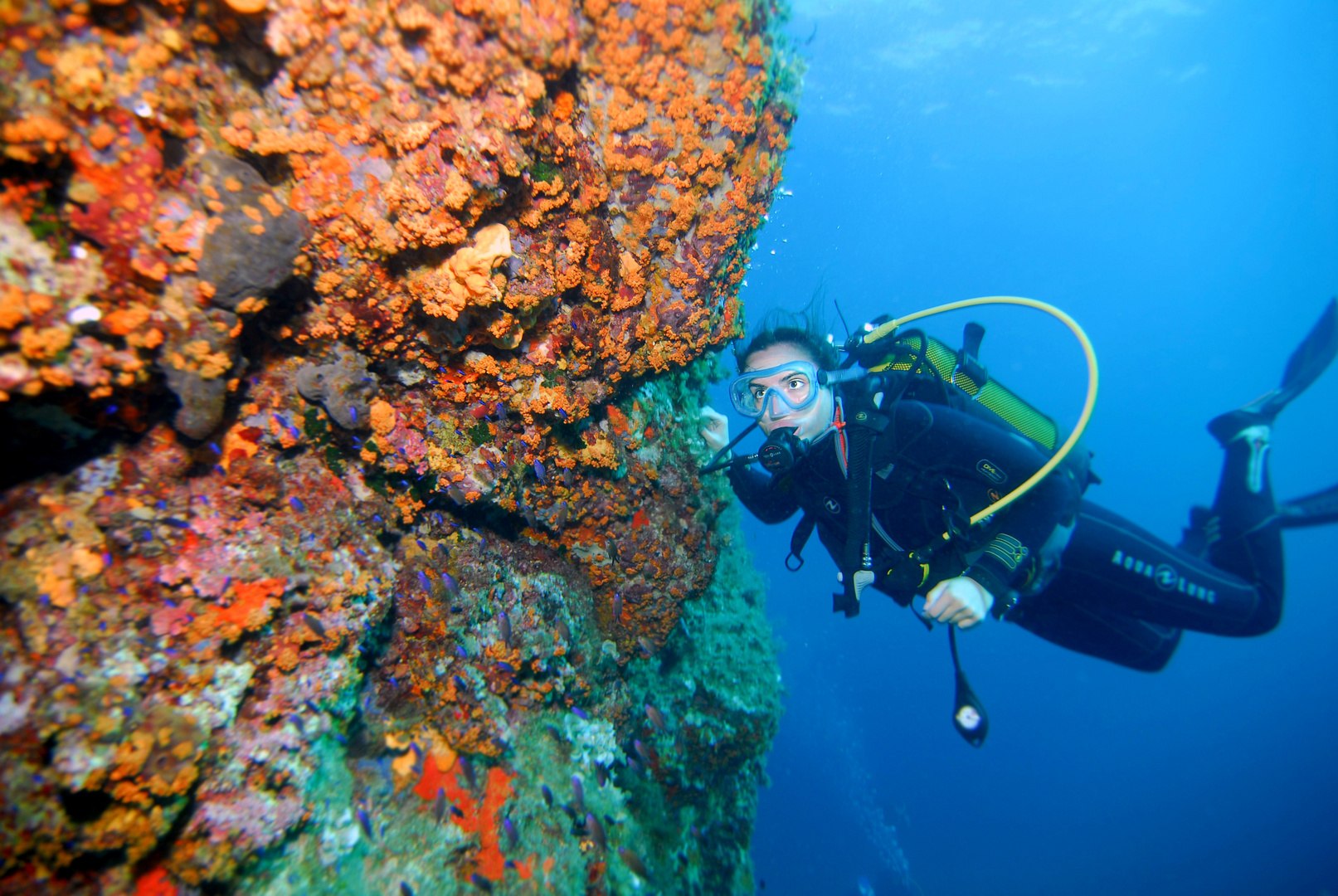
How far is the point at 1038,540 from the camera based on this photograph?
3939mm

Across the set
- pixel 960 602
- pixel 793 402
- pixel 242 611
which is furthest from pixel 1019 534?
pixel 242 611

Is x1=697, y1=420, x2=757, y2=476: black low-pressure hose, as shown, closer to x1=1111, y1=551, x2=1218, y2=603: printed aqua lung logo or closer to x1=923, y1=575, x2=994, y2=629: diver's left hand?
x1=923, y1=575, x2=994, y2=629: diver's left hand

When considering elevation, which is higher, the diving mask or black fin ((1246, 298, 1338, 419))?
black fin ((1246, 298, 1338, 419))

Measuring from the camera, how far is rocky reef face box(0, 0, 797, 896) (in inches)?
69.2

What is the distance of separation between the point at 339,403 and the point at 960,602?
3.98 m

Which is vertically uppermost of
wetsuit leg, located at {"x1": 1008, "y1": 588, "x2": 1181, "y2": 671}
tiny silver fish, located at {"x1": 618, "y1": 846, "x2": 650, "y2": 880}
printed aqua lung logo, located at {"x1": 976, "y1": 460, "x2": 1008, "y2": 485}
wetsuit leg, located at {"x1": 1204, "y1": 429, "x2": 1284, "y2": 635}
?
wetsuit leg, located at {"x1": 1204, "y1": 429, "x2": 1284, "y2": 635}

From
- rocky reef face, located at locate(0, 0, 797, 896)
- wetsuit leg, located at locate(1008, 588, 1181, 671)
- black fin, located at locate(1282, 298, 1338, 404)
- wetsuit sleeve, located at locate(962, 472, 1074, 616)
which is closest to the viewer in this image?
rocky reef face, located at locate(0, 0, 797, 896)

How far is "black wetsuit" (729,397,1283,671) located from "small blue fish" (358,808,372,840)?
373 cm

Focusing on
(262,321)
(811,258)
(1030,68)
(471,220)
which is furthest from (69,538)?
(811,258)

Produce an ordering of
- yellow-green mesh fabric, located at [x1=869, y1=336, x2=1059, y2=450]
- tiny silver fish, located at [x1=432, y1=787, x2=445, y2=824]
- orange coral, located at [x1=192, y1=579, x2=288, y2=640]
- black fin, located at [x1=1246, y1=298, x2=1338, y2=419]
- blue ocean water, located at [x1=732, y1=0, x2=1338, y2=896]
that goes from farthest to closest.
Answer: blue ocean water, located at [x1=732, y1=0, x2=1338, y2=896] < black fin, located at [x1=1246, y1=298, x2=1338, y2=419] < yellow-green mesh fabric, located at [x1=869, y1=336, x2=1059, y2=450] < tiny silver fish, located at [x1=432, y1=787, x2=445, y2=824] < orange coral, located at [x1=192, y1=579, x2=288, y2=640]

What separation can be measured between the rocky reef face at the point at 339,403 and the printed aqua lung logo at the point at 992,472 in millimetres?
2209

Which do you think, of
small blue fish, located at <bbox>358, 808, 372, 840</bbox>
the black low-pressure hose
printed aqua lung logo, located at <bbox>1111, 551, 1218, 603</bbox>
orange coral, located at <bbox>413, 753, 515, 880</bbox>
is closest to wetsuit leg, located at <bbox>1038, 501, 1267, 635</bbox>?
printed aqua lung logo, located at <bbox>1111, 551, 1218, 603</bbox>

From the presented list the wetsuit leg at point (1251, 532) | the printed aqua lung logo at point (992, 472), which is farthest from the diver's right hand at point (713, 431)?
the wetsuit leg at point (1251, 532)

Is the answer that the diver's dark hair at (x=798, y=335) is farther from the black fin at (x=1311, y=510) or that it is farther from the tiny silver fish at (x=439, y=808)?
the black fin at (x=1311, y=510)
